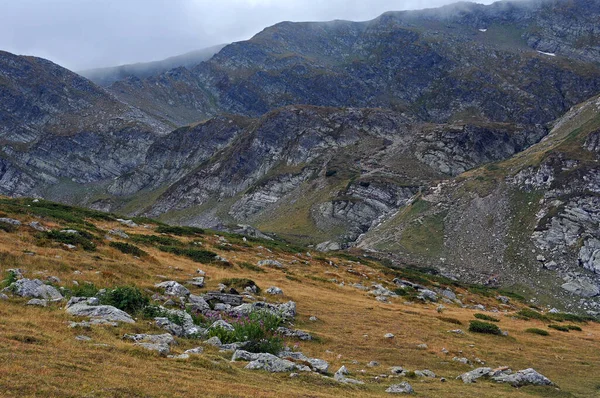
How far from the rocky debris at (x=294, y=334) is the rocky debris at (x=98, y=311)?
27.3 ft

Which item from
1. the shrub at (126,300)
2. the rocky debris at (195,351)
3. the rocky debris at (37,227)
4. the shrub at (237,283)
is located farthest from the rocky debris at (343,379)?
the rocky debris at (37,227)

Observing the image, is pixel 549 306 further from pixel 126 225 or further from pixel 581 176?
pixel 126 225

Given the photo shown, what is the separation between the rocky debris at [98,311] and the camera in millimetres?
16766

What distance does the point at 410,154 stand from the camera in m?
187

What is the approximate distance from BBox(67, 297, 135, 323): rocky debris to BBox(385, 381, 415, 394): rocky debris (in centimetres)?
1033

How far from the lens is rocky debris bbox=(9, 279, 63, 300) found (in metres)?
18.1

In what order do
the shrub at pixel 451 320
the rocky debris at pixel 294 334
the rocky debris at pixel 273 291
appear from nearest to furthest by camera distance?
the rocky debris at pixel 294 334
the rocky debris at pixel 273 291
the shrub at pixel 451 320

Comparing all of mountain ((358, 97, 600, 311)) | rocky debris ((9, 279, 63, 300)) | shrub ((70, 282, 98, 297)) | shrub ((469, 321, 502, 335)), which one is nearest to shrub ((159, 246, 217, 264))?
shrub ((70, 282, 98, 297))

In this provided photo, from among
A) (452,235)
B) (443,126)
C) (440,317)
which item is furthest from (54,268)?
(443,126)

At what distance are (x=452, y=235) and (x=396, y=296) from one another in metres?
76.6

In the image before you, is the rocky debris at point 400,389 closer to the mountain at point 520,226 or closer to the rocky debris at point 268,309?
the rocky debris at point 268,309

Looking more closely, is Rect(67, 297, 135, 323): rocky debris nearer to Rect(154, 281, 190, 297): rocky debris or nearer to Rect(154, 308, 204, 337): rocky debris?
Rect(154, 308, 204, 337): rocky debris

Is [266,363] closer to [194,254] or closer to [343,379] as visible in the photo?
[343,379]

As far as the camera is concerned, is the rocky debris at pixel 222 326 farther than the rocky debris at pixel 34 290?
Yes
